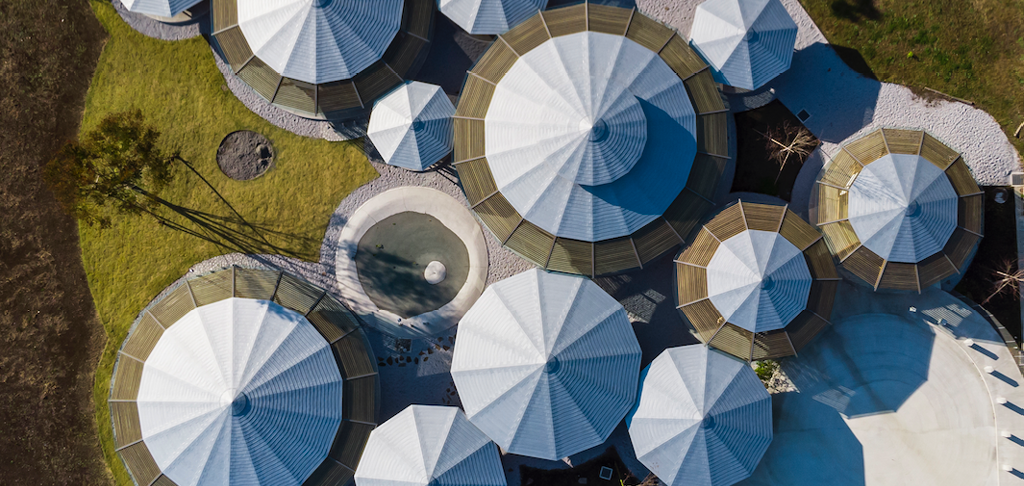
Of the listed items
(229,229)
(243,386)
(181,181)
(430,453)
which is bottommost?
(430,453)

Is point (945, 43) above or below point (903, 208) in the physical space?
above

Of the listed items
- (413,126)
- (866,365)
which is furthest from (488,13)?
(866,365)

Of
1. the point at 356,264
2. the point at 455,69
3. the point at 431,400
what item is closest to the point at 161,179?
the point at 356,264

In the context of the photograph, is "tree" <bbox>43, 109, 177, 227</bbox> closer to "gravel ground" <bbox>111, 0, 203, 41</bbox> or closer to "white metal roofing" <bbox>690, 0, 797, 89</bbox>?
"gravel ground" <bbox>111, 0, 203, 41</bbox>

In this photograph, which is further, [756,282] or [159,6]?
[159,6]

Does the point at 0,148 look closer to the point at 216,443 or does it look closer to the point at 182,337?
the point at 182,337

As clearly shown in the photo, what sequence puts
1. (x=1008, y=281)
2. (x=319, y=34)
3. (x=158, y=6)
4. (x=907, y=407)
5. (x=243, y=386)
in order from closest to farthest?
(x=243, y=386)
(x=319, y=34)
(x=1008, y=281)
(x=158, y=6)
(x=907, y=407)

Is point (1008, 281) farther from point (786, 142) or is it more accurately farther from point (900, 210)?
point (786, 142)
